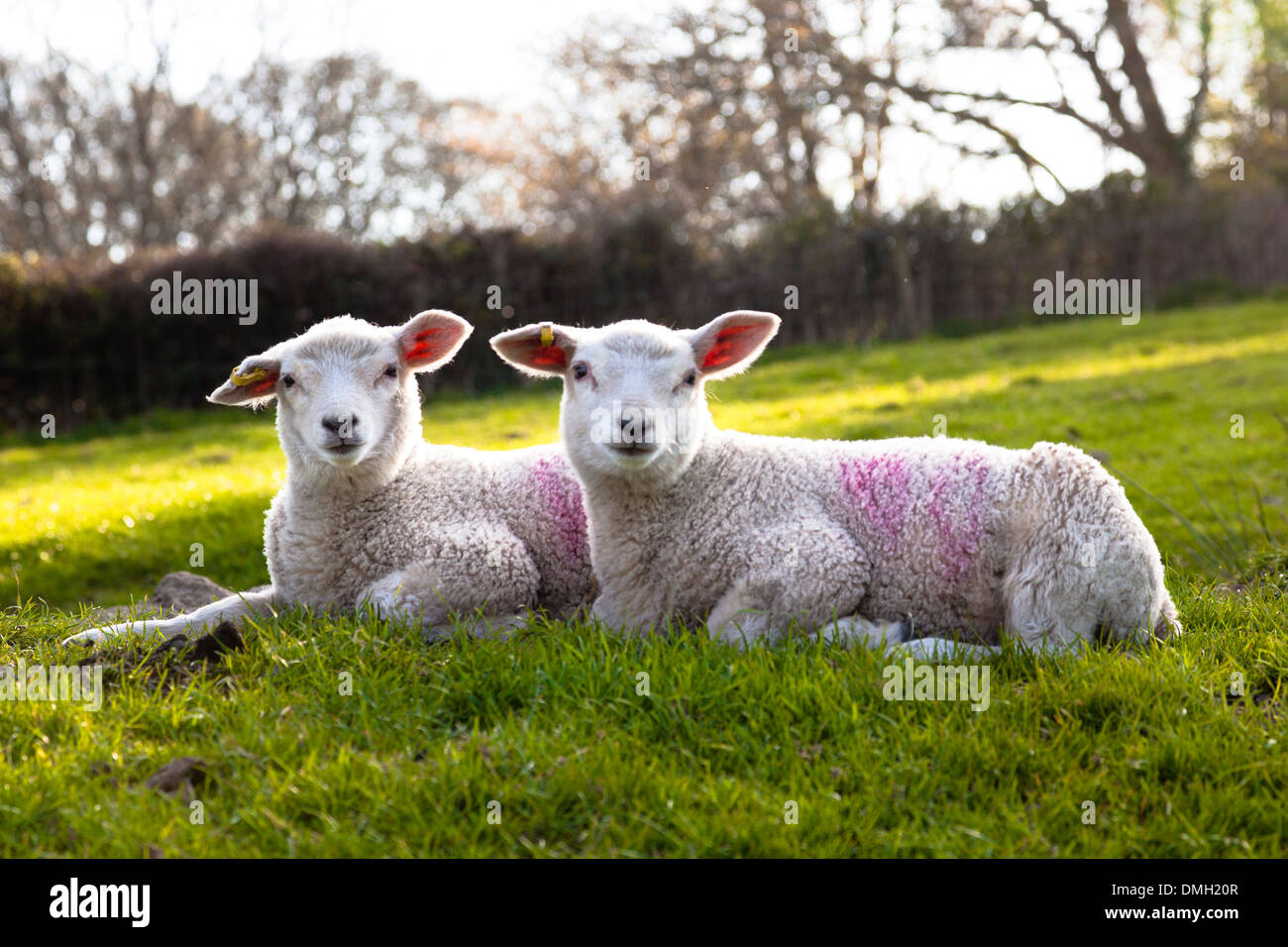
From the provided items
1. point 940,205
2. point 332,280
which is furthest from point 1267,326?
point 332,280

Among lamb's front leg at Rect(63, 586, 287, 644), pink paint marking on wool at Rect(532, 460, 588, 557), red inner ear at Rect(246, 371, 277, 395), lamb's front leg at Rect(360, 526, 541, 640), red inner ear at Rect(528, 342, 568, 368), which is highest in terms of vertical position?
red inner ear at Rect(528, 342, 568, 368)

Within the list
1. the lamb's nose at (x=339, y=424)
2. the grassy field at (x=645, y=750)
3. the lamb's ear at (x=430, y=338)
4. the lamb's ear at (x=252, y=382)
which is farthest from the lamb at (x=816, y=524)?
the lamb's ear at (x=252, y=382)

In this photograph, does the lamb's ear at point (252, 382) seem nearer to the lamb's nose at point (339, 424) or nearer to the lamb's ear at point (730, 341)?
the lamb's nose at point (339, 424)

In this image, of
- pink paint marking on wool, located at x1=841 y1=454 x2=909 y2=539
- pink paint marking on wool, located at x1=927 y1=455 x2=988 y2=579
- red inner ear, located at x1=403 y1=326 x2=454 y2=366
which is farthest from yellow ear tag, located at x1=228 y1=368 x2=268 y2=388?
pink paint marking on wool, located at x1=927 y1=455 x2=988 y2=579

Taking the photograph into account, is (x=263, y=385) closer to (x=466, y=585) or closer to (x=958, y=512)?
(x=466, y=585)

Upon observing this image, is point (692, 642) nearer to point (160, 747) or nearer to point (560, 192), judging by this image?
point (160, 747)

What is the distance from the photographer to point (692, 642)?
458 cm

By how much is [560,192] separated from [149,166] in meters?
9.85

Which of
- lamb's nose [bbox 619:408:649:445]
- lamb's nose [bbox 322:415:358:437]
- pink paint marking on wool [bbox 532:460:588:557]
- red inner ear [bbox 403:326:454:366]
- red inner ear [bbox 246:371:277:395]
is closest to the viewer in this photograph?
lamb's nose [bbox 619:408:649:445]

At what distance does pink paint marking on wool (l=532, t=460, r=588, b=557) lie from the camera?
5410 mm

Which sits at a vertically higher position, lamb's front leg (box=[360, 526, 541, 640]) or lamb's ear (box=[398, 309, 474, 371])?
lamb's ear (box=[398, 309, 474, 371])

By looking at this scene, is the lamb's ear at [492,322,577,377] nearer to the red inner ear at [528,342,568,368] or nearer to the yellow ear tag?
the red inner ear at [528,342,568,368]

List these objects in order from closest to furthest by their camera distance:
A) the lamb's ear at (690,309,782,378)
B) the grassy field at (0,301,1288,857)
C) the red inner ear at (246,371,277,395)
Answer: the grassy field at (0,301,1288,857) < the lamb's ear at (690,309,782,378) < the red inner ear at (246,371,277,395)

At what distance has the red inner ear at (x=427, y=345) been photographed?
16.9ft
